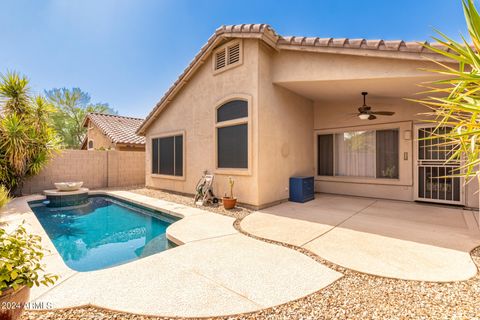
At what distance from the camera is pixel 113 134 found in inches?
Result: 635

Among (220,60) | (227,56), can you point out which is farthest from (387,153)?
(220,60)

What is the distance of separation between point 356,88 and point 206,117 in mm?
5663

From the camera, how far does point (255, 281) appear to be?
3.17 metres

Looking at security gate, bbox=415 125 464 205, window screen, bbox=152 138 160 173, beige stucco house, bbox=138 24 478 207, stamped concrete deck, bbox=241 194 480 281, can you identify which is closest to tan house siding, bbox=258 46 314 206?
beige stucco house, bbox=138 24 478 207

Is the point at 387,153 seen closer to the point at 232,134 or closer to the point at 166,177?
the point at 232,134

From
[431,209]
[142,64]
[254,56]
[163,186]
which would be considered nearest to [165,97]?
[163,186]

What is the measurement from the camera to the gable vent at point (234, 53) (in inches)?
320

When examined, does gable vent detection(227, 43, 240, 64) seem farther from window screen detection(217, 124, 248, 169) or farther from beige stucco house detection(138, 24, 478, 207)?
window screen detection(217, 124, 248, 169)

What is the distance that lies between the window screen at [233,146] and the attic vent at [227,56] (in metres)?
2.42

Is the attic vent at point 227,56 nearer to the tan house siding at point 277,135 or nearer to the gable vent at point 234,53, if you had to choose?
the gable vent at point 234,53

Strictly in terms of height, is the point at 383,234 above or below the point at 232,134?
below

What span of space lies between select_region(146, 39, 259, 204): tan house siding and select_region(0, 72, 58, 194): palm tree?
17.4ft

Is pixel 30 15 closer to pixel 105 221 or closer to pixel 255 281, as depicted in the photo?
pixel 105 221

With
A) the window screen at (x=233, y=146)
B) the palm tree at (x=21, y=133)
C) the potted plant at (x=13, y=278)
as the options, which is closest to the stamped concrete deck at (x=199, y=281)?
the potted plant at (x=13, y=278)
